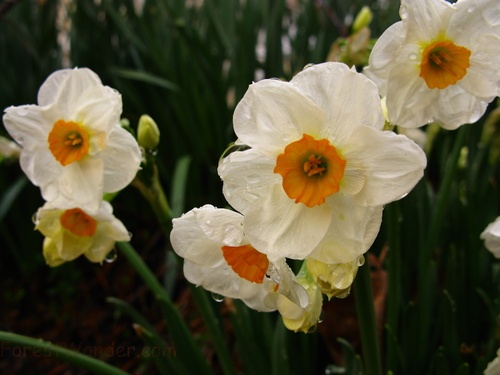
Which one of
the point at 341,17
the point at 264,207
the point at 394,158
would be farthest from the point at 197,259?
the point at 341,17

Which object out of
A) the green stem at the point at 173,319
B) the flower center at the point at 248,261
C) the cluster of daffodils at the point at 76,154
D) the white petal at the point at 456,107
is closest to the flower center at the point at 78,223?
the cluster of daffodils at the point at 76,154

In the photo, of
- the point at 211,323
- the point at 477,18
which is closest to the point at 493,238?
the point at 477,18

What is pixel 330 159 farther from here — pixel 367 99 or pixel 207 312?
pixel 207 312

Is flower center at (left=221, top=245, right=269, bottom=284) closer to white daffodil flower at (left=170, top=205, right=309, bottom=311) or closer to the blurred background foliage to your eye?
white daffodil flower at (left=170, top=205, right=309, bottom=311)

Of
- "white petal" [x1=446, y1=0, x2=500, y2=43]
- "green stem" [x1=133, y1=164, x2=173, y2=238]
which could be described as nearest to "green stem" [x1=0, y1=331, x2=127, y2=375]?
"green stem" [x1=133, y1=164, x2=173, y2=238]

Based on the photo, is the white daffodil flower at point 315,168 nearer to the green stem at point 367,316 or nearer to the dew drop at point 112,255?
the green stem at point 367,316

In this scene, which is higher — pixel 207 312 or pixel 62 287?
pixel 207 312
